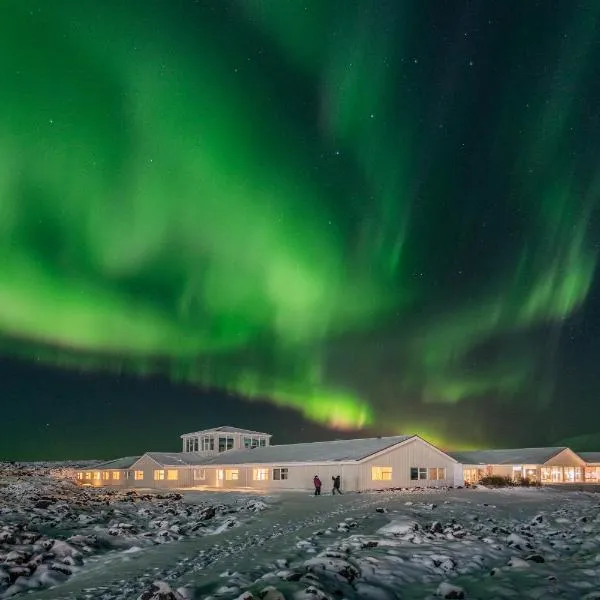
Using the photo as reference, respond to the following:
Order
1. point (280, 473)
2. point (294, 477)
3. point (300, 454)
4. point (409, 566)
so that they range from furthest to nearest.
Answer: point (300, 454) < point (280, 473) < point (294, 477) < point (409, 566)

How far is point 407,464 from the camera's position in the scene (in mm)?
55469

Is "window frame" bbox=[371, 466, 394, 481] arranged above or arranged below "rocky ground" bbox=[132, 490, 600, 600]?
above

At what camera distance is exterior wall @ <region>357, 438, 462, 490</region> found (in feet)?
172

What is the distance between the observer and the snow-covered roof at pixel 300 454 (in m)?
54.4

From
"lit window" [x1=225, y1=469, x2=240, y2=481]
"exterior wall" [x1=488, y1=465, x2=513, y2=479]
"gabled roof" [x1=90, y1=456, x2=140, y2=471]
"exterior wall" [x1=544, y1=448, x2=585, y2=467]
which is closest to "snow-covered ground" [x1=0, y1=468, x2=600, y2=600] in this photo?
"lit window" [x1=225, y1=469, x2=240, y2=481]

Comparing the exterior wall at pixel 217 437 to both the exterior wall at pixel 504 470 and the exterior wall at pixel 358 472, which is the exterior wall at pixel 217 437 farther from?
the exterior wall at pixel 504 470

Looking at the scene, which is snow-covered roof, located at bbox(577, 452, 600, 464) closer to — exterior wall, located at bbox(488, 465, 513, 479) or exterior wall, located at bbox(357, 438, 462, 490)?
exterior wall, located at bbox(488, 465, 513, 479)

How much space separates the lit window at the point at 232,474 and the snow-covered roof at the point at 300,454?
784 millimetres

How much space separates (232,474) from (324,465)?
14.6m

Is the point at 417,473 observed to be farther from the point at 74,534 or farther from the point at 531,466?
the point at 74,534

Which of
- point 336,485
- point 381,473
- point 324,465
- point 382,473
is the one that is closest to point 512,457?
Result: point 382,473

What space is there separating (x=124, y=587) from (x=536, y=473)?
6720cm

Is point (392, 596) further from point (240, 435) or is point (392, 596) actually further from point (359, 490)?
point (240, 435)

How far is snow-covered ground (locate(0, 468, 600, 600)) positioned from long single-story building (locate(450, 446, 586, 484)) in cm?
4723
